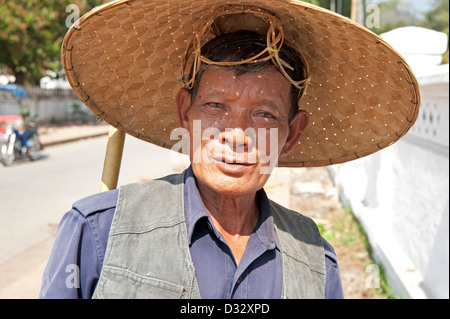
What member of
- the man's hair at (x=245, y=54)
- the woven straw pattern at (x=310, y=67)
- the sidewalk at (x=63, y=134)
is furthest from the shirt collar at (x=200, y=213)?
the sidewalk at (x=63, y=134)

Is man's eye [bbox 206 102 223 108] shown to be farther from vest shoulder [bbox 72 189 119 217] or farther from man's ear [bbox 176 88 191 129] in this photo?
vest shoulder [bbox 72 189 119 217]

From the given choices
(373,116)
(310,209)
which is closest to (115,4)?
(373,116)

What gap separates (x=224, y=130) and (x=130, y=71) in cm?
50

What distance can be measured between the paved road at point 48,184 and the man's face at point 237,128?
2910 mm

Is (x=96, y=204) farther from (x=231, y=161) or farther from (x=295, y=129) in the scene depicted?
(x=295, y=129)

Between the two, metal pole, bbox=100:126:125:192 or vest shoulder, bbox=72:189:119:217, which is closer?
vest shoulder, bbox=72:189:119:217

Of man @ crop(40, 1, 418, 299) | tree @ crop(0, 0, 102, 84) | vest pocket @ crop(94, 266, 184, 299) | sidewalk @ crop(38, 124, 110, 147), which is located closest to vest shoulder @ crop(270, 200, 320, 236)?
man @ crop(40, 1, 418, 299)

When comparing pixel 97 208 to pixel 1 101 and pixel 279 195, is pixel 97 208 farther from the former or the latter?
pixel 1 101

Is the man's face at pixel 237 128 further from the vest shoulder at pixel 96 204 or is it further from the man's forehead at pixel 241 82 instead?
the vest shoulder at pixel 96 204

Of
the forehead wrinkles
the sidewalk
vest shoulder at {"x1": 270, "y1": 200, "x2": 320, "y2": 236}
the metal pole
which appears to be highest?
the forehead wrinkles

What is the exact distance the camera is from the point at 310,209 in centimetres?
743

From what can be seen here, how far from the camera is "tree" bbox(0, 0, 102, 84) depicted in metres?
16.9

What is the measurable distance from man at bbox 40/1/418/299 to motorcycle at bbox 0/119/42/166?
9.43m
